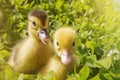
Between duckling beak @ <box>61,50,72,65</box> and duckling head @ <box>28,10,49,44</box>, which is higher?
duckling head @ <box>28,10,49,44</box>

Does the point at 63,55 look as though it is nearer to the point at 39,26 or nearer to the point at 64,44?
the point at 64,44

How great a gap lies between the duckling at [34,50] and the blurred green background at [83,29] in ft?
0.12

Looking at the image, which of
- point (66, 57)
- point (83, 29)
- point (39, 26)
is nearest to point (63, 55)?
point (66, 57)

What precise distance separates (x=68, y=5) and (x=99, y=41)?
37cm

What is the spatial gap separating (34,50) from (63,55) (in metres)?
0.17

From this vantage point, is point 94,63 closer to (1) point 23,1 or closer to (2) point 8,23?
(2) point 8,23

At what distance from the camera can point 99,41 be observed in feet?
5.26

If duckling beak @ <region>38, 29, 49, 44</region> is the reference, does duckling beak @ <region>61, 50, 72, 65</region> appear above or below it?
below

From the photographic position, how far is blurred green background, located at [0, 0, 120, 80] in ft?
4.61

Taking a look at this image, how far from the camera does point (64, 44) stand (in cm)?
138

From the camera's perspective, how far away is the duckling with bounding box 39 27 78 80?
54.3 inches

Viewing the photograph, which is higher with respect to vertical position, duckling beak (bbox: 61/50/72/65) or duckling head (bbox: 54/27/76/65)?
duckling head (bbox: 54/27/76/65)

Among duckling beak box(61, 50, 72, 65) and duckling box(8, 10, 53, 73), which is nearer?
duckling beak box(61, 50, 72, 65)

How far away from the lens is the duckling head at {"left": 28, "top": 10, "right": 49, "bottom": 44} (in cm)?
145
